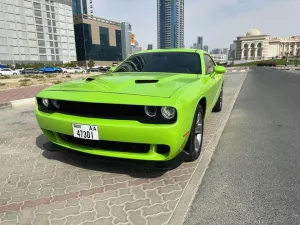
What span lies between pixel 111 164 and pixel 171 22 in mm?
103047

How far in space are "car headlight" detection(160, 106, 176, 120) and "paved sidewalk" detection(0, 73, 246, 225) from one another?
767mm

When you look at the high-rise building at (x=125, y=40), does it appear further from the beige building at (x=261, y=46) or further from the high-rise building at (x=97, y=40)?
the beige building at (x=261, y=46)

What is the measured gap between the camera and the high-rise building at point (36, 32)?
202 ft

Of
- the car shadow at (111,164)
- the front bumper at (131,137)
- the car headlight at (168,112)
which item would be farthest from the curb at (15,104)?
the car headlight at (168,112)

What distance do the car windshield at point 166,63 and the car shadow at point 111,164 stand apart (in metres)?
1.58

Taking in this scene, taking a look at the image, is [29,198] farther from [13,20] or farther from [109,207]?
[13,20]

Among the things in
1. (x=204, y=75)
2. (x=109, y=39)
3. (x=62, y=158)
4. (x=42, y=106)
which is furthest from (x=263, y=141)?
(x=109, y=39)

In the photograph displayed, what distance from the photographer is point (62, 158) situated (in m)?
3.13

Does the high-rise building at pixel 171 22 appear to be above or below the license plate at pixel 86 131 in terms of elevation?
above

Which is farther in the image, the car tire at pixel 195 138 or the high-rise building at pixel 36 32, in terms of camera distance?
the high-rise building at pixel 36 32

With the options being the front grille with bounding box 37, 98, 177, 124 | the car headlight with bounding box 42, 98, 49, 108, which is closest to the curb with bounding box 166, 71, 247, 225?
the front grille with bounding box 37, 98, 177, 124

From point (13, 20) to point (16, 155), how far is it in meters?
73.5

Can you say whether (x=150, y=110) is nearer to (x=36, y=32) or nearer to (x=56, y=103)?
(x=56, y=103)

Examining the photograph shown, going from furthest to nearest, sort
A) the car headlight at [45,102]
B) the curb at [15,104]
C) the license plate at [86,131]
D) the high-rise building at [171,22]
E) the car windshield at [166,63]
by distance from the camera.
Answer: the high-rise building at [171,22], the curb at [15,104], the car windshield at [166,63], the car headlight at [45,102], the license plate at [86,131]
